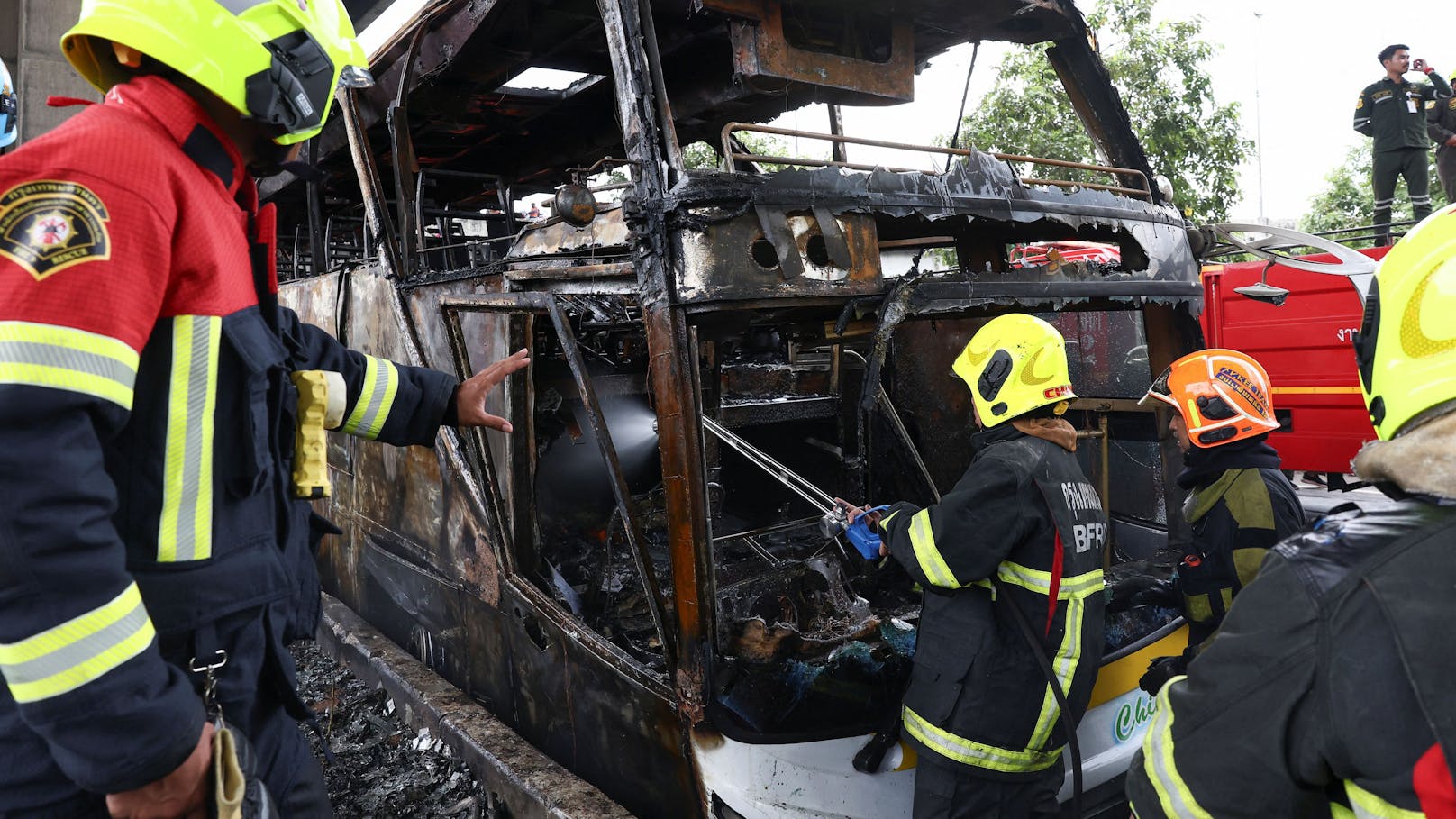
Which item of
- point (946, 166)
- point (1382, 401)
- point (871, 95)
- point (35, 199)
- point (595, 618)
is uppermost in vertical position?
point (871, 95)

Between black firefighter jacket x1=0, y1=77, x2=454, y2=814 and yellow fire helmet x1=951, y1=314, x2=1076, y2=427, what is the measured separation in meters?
1.93

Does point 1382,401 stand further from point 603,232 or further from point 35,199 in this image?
point 603,232

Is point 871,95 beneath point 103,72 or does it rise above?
above

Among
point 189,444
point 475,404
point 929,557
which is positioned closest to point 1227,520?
point 929,557

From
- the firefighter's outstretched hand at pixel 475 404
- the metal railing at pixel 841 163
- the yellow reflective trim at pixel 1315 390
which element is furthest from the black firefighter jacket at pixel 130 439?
the yellow reflective trim at pixel 1315 390

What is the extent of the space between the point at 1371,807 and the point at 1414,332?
59 cm

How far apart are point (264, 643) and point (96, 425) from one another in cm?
55

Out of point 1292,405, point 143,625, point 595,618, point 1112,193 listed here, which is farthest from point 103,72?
point 1292,405

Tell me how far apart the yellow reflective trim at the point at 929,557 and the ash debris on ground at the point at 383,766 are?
2225 mm

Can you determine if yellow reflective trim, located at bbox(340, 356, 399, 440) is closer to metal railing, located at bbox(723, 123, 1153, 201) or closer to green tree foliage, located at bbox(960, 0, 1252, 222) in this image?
metal railing, located at bbox(723, 123, 1153, 201)

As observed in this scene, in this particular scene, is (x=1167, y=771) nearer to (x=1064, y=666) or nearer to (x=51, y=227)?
(x=1064, y=666)

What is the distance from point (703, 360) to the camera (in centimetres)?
489

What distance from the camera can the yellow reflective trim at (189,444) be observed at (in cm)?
143

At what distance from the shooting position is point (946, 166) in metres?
2.90
